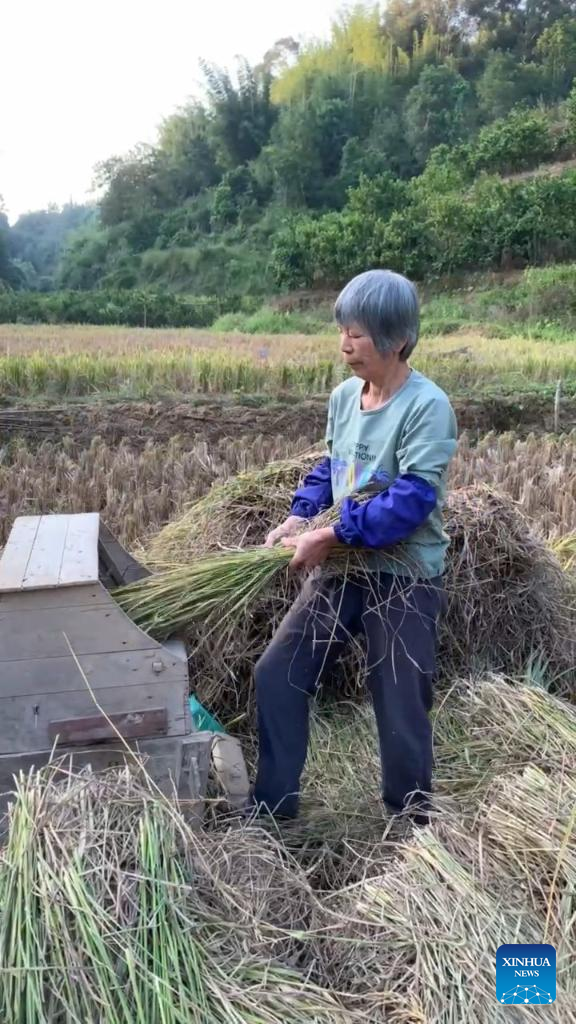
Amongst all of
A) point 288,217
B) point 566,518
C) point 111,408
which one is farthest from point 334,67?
point 566,518


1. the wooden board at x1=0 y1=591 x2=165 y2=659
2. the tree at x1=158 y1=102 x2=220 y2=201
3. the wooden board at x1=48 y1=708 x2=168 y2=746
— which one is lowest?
the wooden board at x1=48 y1=708 x2=168 y2=746

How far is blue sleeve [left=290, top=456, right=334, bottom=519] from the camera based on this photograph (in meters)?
2.33

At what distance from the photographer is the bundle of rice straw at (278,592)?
7.73 ft

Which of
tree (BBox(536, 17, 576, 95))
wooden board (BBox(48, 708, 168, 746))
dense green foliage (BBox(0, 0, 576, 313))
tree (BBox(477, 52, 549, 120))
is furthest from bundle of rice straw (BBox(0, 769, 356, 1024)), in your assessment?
tree (BBox(536, 17, 576, 95))

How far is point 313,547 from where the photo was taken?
6.77ft

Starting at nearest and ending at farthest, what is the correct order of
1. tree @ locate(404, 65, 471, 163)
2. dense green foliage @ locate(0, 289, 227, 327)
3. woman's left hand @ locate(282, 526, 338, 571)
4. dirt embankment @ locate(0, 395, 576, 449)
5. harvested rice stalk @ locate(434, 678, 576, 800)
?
woman's left hand @ locate(282, 526, 338, 571) < harvested rice stalk @ locate(434, 678, 576, 800) < dirt embankment @ locate(0, 395, 576, 449) < dense green foliage @ locate(0, 289, 227, 327) < tree @ locate(404, 65, 471, 163)

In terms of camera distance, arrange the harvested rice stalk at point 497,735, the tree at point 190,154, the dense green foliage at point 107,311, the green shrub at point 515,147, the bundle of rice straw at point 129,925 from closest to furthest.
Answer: the bundle of rice straw at point 129,925
the harvested rice stalk at point 497,735
the dense green foliage at point 107,311
the green shrub at point 515,147
the tree at point 190,154

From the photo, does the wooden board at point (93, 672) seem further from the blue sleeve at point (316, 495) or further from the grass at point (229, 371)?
the grass at point (229, 371)

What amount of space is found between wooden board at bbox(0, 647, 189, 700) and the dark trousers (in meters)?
0.25

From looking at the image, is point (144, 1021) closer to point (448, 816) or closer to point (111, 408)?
point (448, 816)

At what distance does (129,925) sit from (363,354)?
1.31 meters

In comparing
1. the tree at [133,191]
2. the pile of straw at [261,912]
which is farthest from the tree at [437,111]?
the pile of straw at [261,912]

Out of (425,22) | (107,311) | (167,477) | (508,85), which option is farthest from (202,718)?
(425,22)

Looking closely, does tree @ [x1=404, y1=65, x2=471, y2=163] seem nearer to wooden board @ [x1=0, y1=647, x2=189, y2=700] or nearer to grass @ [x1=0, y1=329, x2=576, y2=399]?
grass @ [x1=0, y1=329, x2=576, y2=399]
